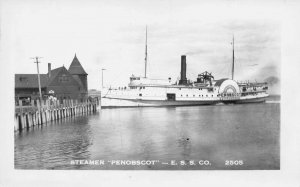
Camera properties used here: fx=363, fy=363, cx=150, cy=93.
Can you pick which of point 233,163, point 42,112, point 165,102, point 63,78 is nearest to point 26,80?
point 63,78

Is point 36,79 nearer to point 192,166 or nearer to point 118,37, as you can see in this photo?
point 118,37

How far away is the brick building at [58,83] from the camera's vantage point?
9.82 feet

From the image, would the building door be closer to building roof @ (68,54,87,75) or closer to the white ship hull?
the white ship hull

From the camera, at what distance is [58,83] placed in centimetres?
349

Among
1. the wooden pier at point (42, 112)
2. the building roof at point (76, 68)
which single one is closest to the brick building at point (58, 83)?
the building roof at point (76, 68)

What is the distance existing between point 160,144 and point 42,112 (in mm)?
1628

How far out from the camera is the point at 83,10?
9.46 feet

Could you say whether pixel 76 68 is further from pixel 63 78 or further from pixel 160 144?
pixel 160 144

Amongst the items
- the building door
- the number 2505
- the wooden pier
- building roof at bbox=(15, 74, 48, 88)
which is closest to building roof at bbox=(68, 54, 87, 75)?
building roof at bbox=(15, 74, 48, 88)

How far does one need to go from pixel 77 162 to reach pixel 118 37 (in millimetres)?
1070

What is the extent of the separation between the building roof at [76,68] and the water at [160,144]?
66 centimetres

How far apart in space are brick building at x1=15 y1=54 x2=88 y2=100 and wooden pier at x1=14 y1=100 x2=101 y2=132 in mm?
148

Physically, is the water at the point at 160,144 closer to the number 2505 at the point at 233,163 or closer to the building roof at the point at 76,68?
the number 2505 at the point at 233,163
